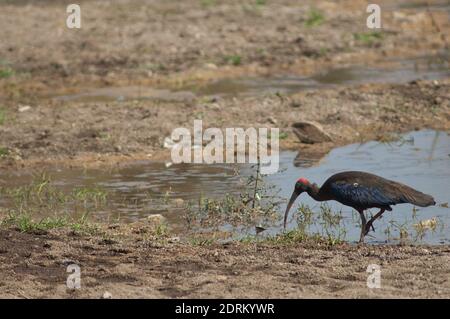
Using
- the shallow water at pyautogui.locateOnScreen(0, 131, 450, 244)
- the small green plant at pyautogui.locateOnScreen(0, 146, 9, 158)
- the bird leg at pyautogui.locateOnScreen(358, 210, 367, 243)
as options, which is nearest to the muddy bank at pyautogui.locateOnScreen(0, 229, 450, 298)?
the bird leg at pyautogui.locateOnScreen(358, 210, 367, 243)

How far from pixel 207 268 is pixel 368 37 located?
12275mm

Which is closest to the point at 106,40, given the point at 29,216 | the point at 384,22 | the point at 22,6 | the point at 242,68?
the point at 242,68

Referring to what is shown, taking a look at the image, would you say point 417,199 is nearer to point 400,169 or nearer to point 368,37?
point 400,169

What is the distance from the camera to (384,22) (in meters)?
20.9

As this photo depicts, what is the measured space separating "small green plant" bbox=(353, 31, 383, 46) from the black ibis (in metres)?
10.5

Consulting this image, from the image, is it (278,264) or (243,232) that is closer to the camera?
(278,264)

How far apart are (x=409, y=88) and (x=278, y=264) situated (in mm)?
7625

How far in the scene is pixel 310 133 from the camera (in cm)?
1278

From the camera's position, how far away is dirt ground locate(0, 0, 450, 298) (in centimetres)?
754

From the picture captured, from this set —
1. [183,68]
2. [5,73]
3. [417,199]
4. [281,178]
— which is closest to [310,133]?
[281,178]

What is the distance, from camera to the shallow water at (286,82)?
1570 cm

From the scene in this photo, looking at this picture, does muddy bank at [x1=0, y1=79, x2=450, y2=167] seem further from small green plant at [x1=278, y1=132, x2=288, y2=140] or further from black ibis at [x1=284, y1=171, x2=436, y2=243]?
black ibis at [x1=284, y1=171, x2=436, y2=243]

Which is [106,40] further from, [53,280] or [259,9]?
[53,280]

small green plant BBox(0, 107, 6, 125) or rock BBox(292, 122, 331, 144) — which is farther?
small green plant BBox(0, 107, 6, 125)
